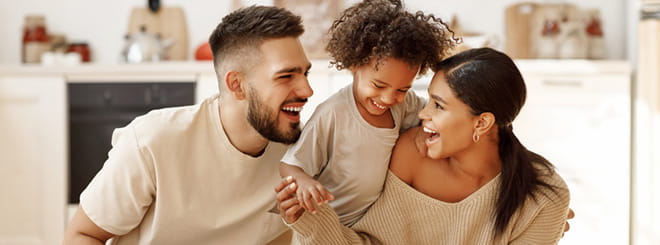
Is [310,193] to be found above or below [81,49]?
below

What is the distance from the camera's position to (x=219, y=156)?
1.73 meters

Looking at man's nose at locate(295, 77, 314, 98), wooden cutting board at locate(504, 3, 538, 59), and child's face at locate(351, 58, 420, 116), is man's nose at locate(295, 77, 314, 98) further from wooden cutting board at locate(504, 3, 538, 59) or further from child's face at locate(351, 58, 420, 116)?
wooden cutting board at locate(504, 3, 538, 59)

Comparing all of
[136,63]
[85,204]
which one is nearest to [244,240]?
[85,204]

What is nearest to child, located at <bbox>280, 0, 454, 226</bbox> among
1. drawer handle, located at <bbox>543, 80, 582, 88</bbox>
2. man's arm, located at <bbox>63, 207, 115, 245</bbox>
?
man's arm, located at <bbox>63, 207, 115, 245</bbox>

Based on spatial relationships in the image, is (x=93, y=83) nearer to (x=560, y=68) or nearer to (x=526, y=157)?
(x=560, y=68)

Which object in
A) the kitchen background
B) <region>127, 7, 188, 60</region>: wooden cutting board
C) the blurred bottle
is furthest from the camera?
<region>127, 7, 188, 60</region>: wooden cutting board

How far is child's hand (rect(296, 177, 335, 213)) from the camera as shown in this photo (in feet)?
4.62

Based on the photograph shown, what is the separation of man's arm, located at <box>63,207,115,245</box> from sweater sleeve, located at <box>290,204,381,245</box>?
0.51 metres

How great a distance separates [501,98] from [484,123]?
0.23ft

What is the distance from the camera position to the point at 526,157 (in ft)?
5.23

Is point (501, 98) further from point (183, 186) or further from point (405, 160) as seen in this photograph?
point (183, 186)

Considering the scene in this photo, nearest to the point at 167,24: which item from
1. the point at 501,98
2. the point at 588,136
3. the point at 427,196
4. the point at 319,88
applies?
the point at 319,88

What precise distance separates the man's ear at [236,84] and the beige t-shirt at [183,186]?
0.07 meters

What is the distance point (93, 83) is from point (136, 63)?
0.23 m
